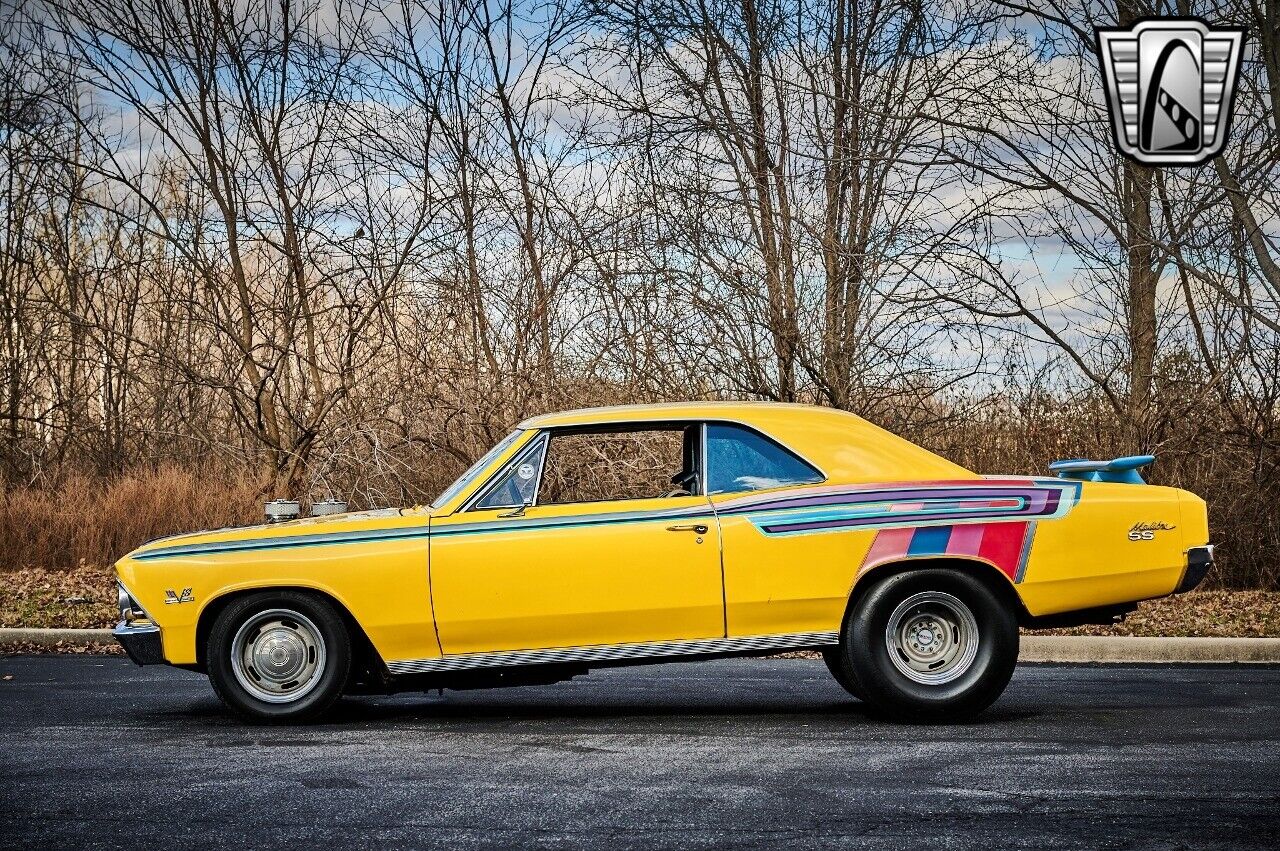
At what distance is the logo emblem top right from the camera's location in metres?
13.5

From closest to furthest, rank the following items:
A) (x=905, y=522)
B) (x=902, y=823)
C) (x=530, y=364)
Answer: (x=902, y=823)
(x=905, y=522)
(x=530, y=364)

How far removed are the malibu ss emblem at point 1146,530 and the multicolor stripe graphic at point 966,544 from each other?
1.89 ft

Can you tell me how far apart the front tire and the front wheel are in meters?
2.66

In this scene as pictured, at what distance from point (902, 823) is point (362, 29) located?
52.5ft

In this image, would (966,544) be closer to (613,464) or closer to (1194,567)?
(1194,567)

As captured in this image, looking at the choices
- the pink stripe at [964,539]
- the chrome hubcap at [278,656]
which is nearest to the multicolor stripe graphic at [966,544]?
the pink stripe at [964,539]

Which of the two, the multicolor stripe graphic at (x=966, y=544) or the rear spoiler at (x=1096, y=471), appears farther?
the rear spoiler at (x=1096, y=471)

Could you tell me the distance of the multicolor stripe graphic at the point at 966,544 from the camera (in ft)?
24.2

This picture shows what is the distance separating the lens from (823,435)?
25.4 ft

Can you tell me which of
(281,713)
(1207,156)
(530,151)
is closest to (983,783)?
(281,713)

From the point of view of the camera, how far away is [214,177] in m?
18.5

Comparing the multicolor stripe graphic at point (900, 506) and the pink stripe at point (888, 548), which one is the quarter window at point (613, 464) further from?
the pink stripe at point (888, 548)

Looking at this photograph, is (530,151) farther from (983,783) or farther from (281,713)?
(983,783)

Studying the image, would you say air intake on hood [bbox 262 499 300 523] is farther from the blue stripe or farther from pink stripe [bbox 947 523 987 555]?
pink stripe [bbox 947 523 987 555]
